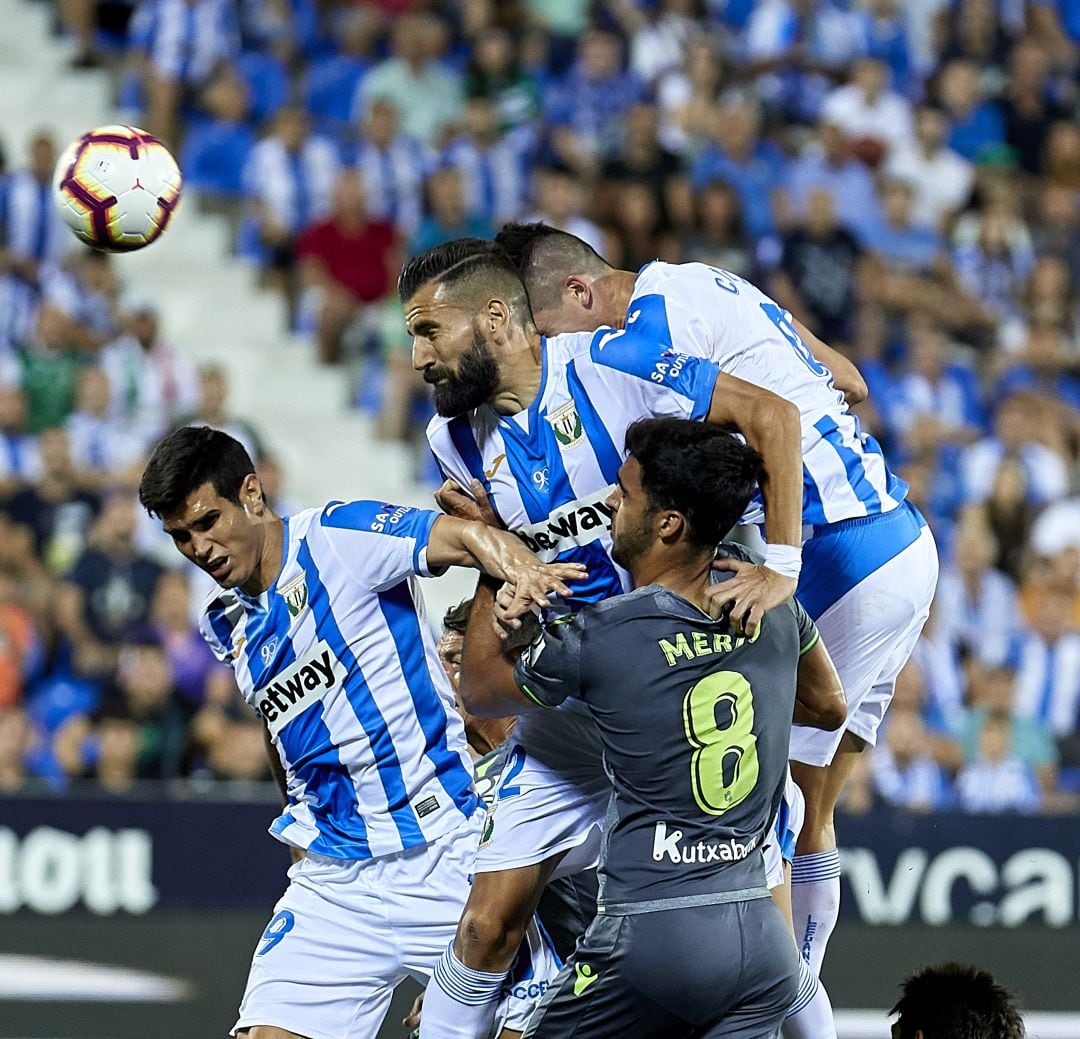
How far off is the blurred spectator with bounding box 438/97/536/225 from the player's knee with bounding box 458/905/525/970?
8336mm

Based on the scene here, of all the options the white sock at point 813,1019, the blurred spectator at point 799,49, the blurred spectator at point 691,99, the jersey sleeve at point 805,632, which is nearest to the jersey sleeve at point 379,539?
the jersey sleeve at point 805,632

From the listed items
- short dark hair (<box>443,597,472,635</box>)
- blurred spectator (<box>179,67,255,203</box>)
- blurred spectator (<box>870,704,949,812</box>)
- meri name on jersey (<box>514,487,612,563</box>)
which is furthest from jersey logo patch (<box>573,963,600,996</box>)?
blurred spectator (<box>179,67,255,203</box>)

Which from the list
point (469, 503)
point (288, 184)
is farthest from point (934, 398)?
point (469, 503)

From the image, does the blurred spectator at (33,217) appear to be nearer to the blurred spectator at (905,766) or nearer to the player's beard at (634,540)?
the blurred spectator at (905,766)

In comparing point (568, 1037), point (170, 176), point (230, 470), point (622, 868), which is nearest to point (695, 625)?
point (622, 868)

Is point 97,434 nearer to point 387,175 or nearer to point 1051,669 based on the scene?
point 387,175

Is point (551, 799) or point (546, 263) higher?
point (546, 263)

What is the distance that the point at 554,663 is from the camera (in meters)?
4.48

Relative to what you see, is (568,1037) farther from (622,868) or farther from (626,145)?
(626,145)

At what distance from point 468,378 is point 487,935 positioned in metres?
1.48

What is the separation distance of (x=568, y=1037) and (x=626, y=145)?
973cm

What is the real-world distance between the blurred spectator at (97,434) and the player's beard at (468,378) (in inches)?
255

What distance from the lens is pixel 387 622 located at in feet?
17.7

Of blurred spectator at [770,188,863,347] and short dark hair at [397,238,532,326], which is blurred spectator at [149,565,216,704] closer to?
blurred spectator at [770,188,863,347]
